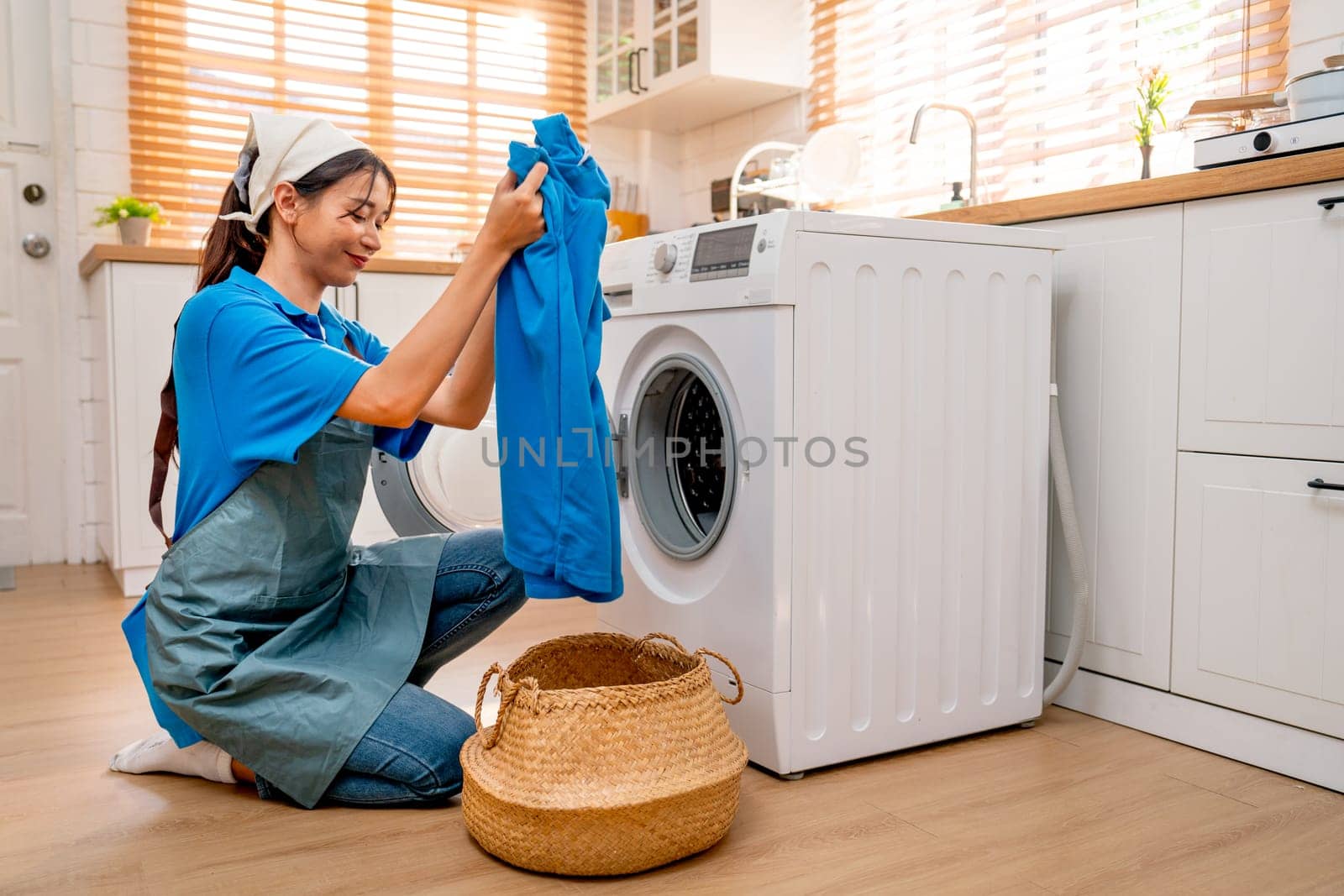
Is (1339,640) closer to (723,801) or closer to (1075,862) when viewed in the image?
(1075,862)

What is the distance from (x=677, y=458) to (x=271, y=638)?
2.43 ft

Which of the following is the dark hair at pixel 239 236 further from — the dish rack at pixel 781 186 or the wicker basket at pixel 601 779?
the dish rack at pixel 781 186

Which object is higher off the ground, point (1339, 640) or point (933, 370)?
point (933, 370)

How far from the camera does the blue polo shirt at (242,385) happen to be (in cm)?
140

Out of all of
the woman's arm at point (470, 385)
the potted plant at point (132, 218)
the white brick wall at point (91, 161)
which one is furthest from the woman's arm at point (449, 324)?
the white brick wall at point (91, 161)

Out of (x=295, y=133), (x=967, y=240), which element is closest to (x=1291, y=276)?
(x=967, y=240)

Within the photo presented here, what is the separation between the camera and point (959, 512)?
1.80 metres

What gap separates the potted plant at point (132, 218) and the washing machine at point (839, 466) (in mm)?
1840

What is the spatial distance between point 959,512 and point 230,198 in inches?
49.2

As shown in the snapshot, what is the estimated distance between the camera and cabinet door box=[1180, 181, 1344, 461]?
1.57m

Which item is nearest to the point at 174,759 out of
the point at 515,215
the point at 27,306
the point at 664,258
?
the point at 515,215

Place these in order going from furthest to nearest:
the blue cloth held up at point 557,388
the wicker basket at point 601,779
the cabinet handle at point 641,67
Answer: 1. the cabinet handle at point 641,67
2. the blue cloth held up at point 557,388
3. the wicker basket at point 601,779

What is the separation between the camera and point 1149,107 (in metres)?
2.34

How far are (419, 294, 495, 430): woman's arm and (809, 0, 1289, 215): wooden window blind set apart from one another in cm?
169
